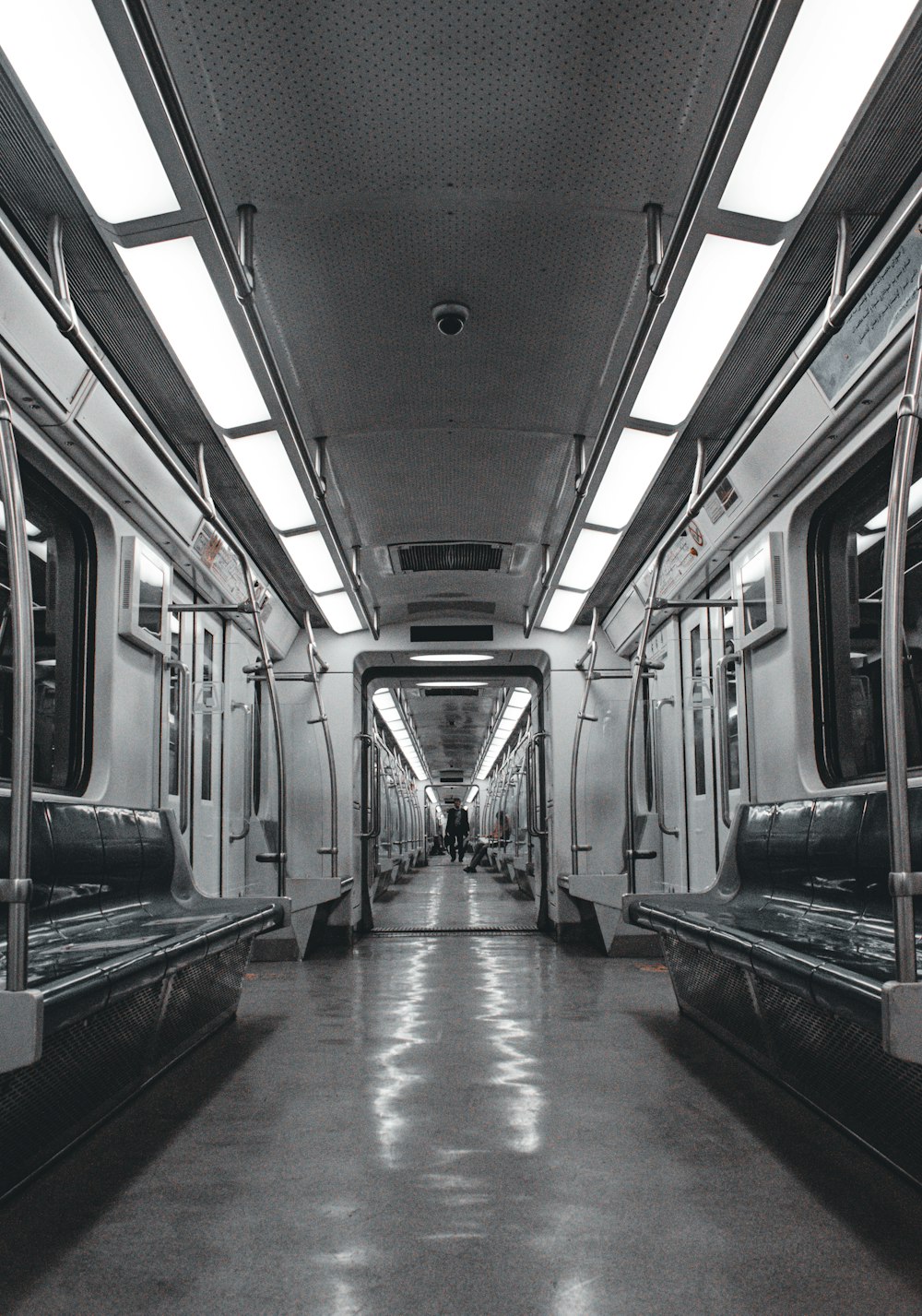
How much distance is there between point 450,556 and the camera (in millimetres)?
6582

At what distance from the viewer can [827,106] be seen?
2.33 m

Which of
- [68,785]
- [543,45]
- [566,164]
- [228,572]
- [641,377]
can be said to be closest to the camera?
[543,45]

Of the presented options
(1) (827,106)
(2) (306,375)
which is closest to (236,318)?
(2) (306,375)

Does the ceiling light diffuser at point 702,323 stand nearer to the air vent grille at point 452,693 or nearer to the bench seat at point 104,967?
the bench seat at point 104,967

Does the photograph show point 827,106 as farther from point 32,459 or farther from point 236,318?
point 32,459

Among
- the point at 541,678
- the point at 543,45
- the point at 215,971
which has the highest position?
the point at 543,45

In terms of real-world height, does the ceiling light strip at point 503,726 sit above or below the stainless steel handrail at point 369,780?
above

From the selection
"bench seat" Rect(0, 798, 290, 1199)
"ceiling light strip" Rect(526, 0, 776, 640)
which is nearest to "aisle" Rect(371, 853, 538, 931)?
"bench seat" Rect(0, 798, 290, 1199)

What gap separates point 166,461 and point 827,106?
2251 millimetres

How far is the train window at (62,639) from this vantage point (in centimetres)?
423

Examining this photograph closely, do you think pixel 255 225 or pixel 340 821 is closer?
pixel 255 225

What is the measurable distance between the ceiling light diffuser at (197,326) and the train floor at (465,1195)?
246 centimetres

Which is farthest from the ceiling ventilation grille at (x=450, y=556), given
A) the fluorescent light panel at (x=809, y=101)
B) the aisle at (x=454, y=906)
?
the fluorescent light panel at (x=809, y=101)

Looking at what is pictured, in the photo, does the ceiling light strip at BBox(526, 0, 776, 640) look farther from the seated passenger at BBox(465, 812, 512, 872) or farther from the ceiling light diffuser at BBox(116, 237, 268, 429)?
the seated passenger at BBox(465, 812, 512, 872)
